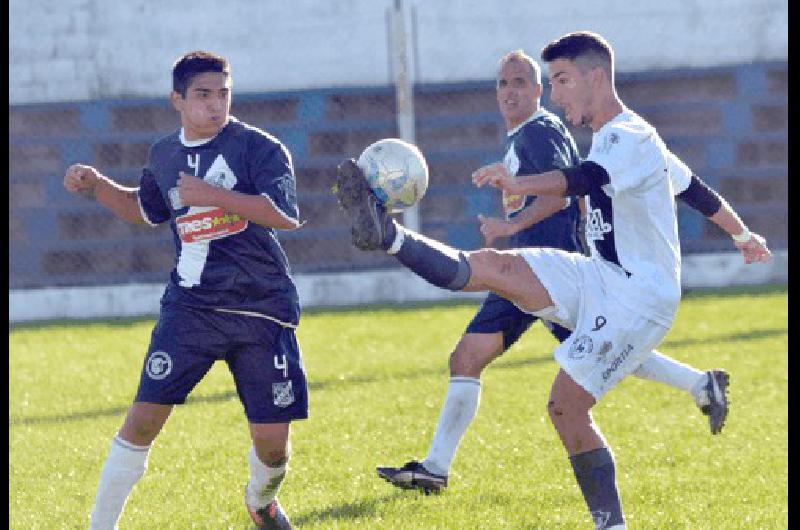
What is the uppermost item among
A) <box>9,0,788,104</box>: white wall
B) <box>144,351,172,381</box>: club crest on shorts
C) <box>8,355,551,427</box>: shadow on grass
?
<box>9,0,788,104</box>: white wall

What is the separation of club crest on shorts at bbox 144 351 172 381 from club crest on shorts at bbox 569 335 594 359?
1.43 metres

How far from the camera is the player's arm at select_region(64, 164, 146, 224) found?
17.6ft

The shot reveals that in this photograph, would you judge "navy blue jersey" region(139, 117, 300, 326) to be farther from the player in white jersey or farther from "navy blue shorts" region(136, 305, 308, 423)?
the player in white jersey

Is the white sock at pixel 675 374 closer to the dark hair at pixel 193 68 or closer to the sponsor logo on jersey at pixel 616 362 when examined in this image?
the sponsor logo on jersey at pixel 616 362

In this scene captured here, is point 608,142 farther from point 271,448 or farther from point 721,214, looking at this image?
point 271,448

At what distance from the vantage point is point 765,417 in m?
8.10

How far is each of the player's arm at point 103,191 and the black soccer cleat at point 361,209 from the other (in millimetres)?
972

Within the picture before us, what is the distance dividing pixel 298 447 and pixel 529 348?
429 cm

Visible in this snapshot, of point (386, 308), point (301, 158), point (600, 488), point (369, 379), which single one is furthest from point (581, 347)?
point (301, 158)

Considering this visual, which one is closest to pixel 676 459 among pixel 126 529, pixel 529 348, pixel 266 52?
pixel 126 529

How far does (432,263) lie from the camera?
4.96 meters

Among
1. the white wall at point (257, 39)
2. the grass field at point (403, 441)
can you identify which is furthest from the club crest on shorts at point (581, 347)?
the white wall at point (257, 39)

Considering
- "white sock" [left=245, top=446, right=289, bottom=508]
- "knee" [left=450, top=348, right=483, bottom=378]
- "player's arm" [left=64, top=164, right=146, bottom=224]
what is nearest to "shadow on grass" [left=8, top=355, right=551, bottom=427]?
"knee" [left=450, top=348, right=483, bottom=378]

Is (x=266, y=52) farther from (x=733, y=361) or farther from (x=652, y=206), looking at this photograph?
(x=652, y=206)
